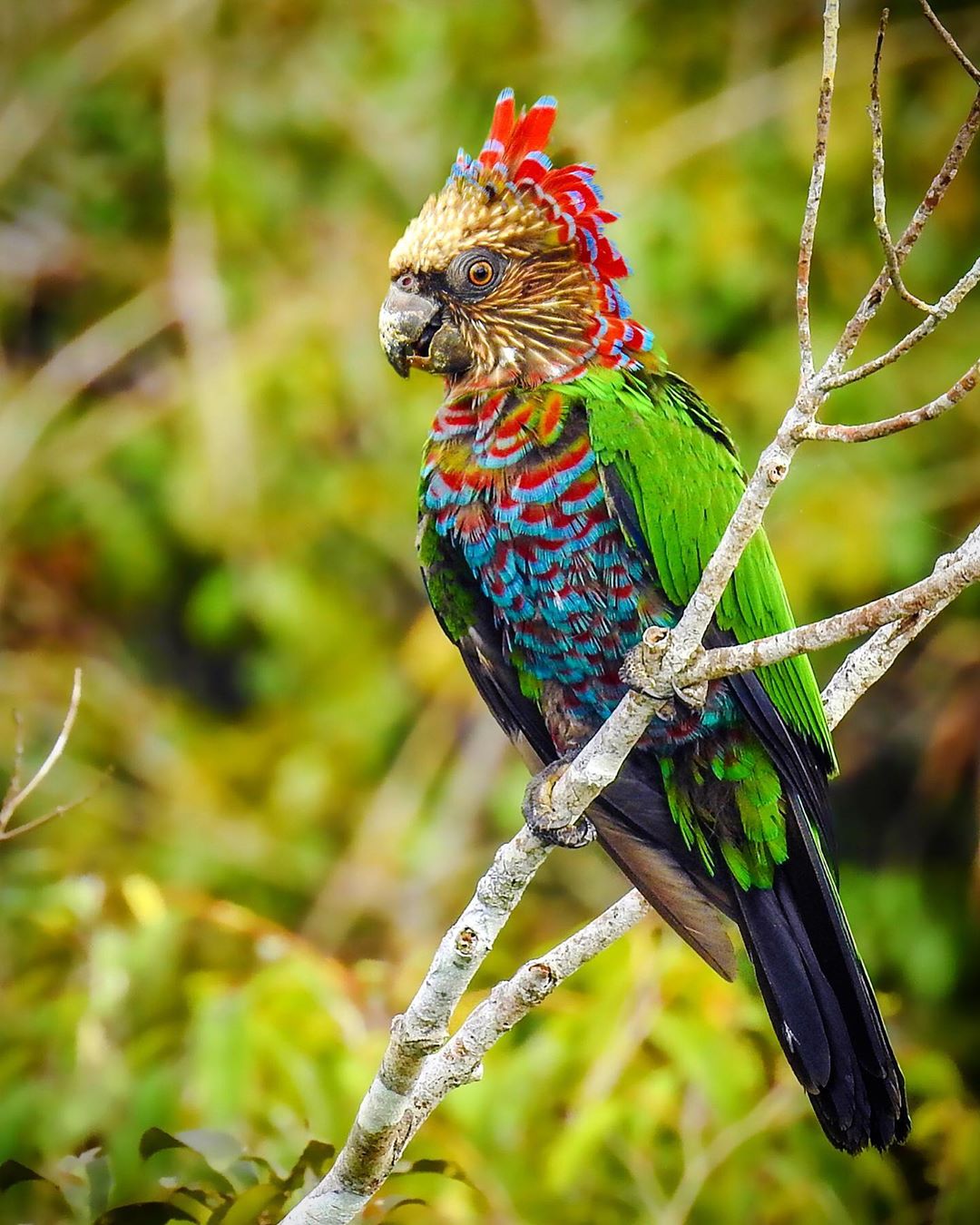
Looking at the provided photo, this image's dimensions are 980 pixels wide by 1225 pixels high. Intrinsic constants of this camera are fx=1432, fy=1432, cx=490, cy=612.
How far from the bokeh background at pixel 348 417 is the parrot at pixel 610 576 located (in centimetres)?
216

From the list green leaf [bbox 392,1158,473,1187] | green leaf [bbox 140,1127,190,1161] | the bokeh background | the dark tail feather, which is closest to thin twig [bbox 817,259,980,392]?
the dark tail feather

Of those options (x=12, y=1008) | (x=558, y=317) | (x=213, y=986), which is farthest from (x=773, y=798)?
(x=12, y=1008)

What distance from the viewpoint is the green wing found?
272 cm

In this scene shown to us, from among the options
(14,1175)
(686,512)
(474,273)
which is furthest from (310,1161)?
(474,273)

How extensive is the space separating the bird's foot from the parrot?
11 mm

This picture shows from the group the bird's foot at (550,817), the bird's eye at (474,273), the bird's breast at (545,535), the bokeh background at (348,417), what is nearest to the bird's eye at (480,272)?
the bird's eye at (474,273)

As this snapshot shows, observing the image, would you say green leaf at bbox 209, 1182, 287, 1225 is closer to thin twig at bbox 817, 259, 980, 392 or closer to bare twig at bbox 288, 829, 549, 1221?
bare twig at bbox 288, 829, 549, 1221

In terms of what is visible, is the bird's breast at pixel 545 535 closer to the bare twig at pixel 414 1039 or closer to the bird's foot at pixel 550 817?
the bird's foot at pixel 550 817

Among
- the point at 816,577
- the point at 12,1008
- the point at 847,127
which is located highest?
the point at 847,127

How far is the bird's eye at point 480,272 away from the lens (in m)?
3.00

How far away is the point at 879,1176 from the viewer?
10.8ft

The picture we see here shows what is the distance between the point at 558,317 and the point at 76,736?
3.51 metres

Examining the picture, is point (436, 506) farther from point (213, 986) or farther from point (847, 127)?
point (847, 127)

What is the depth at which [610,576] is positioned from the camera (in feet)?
9.09
